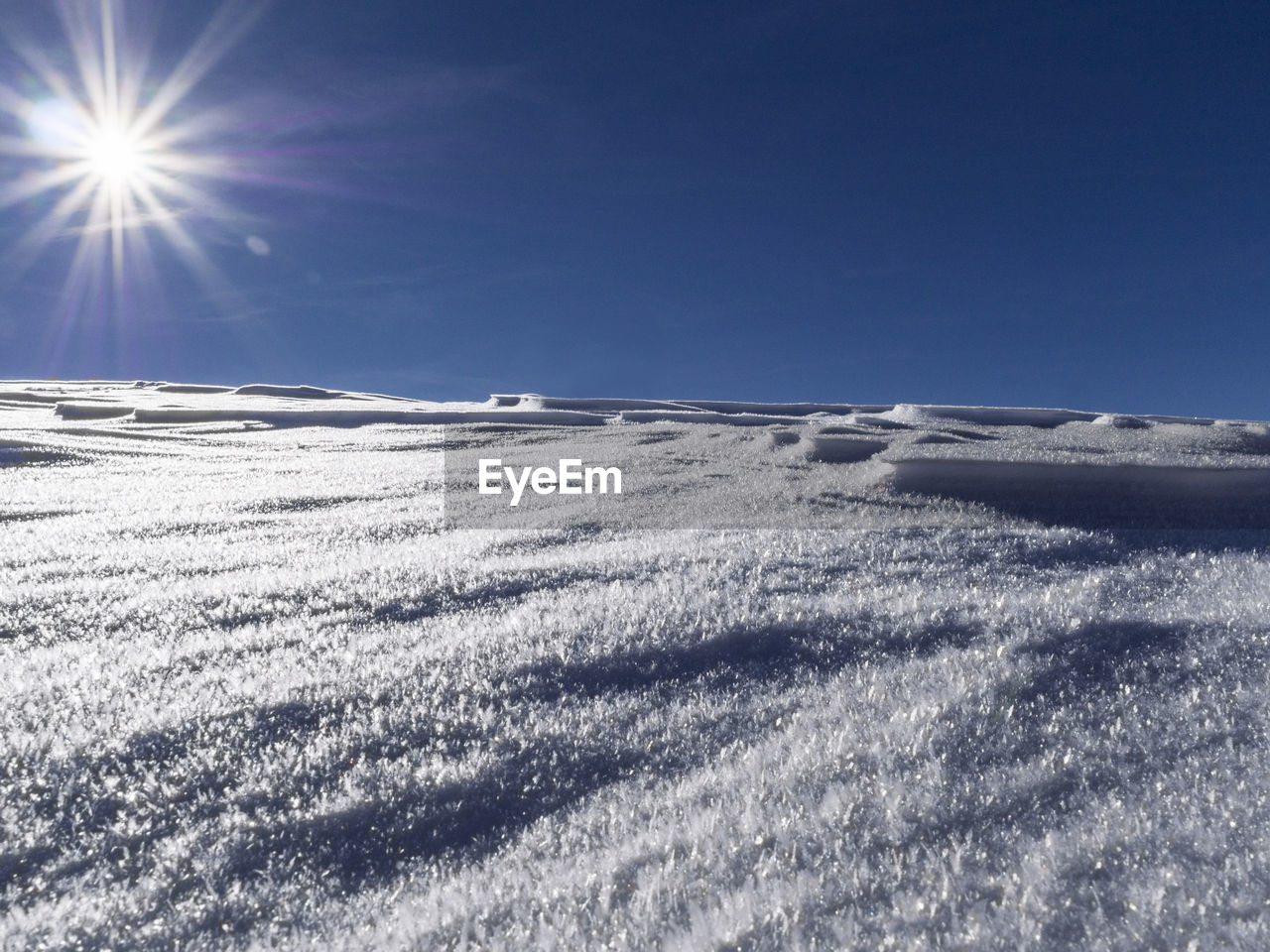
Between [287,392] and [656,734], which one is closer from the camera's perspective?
[656,734]

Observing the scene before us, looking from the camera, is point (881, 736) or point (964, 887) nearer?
point (964, 887)

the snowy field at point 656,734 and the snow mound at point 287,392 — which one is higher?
the snow mound at point 287,392

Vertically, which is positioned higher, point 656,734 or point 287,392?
point 287,392

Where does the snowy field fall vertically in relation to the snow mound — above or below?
below

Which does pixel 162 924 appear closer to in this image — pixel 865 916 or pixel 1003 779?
pixel 865 916

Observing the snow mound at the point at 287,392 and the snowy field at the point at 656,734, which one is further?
the snow mound at the point at 287,392

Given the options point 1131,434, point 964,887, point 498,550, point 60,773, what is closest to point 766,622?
point 964,887

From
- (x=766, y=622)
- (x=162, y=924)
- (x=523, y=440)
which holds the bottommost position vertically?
(x=162, y=924)

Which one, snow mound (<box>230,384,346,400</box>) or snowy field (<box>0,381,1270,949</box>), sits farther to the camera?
snow mound (<box>230,384,346,400</box>)
